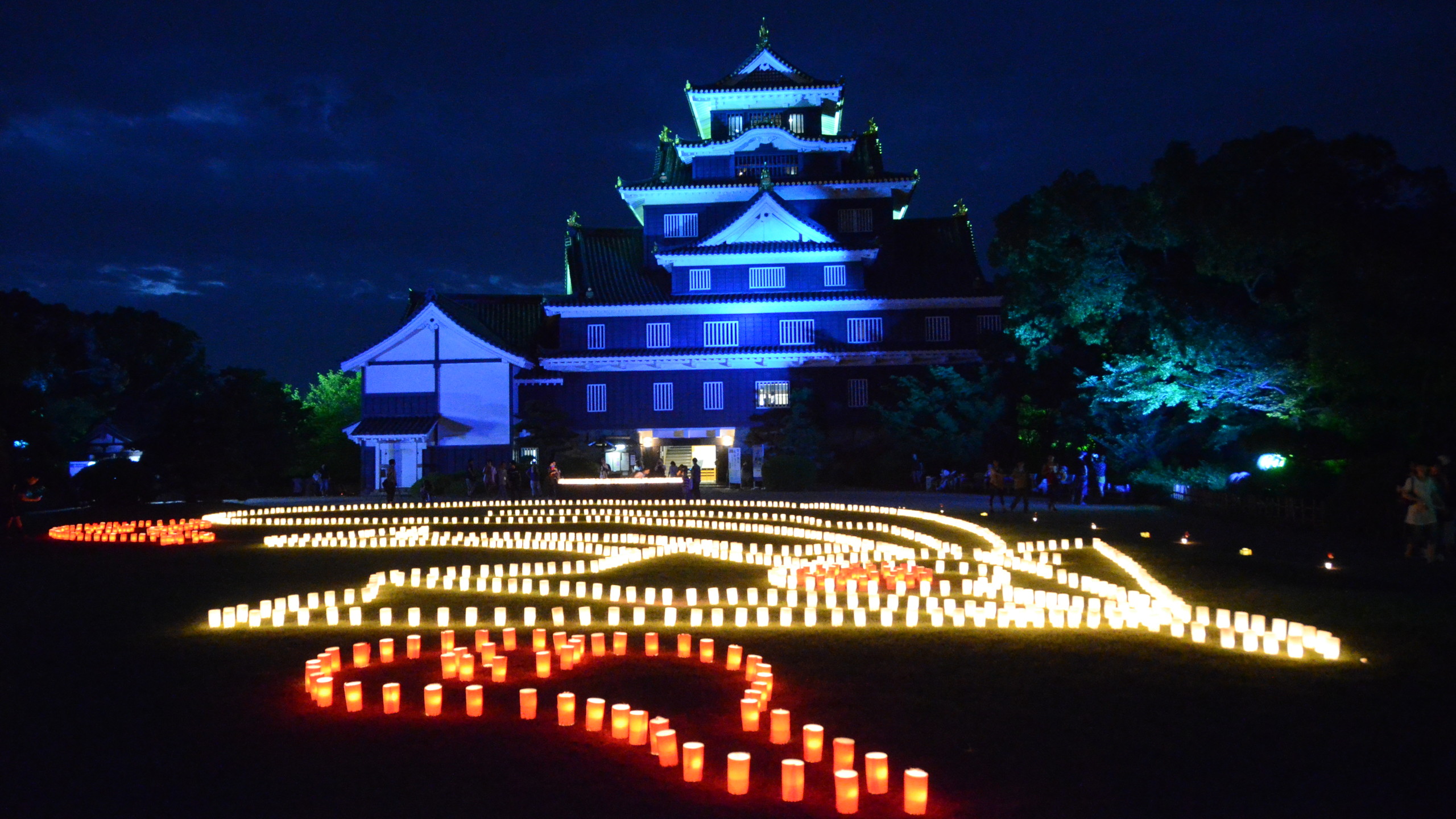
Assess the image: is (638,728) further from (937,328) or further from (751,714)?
(937,328)

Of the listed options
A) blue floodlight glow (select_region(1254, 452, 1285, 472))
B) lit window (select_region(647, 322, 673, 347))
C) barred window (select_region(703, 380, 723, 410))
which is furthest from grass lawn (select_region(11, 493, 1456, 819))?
lit window (select_region(647, 322, 673, 347))

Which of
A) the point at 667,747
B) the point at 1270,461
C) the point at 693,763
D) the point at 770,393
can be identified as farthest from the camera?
the point at 770,393

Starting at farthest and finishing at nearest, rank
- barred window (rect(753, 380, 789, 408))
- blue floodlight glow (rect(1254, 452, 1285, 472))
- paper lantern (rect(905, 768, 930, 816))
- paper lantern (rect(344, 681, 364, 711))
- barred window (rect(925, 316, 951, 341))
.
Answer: barred window (rect(925, 316, 951, 341))
barred window (rect(753, 380, 789, 408))
blue floodlight glow (rect(1254, 452, 1285, 472))
paper lantern (rect(344, 681, 364, 711))
paper lantern (rect(905, 768, 930, 816))

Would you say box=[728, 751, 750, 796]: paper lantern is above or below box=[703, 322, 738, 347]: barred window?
below

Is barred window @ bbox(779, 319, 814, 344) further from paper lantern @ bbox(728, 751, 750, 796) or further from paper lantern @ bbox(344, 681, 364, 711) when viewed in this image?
paper lantern @ bbox(728, 751, 750, 796)

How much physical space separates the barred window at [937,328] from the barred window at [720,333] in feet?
26.0

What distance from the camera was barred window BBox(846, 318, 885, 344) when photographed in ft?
136

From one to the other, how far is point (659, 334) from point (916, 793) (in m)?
37.2

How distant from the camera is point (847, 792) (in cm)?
514

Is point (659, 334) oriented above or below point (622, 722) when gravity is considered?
above

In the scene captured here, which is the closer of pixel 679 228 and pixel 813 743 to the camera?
pixel 813 743

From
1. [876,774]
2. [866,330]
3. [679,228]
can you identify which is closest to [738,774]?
[876,774]

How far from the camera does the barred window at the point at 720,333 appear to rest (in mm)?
41500

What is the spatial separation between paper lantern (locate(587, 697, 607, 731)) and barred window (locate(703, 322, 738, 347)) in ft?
115
